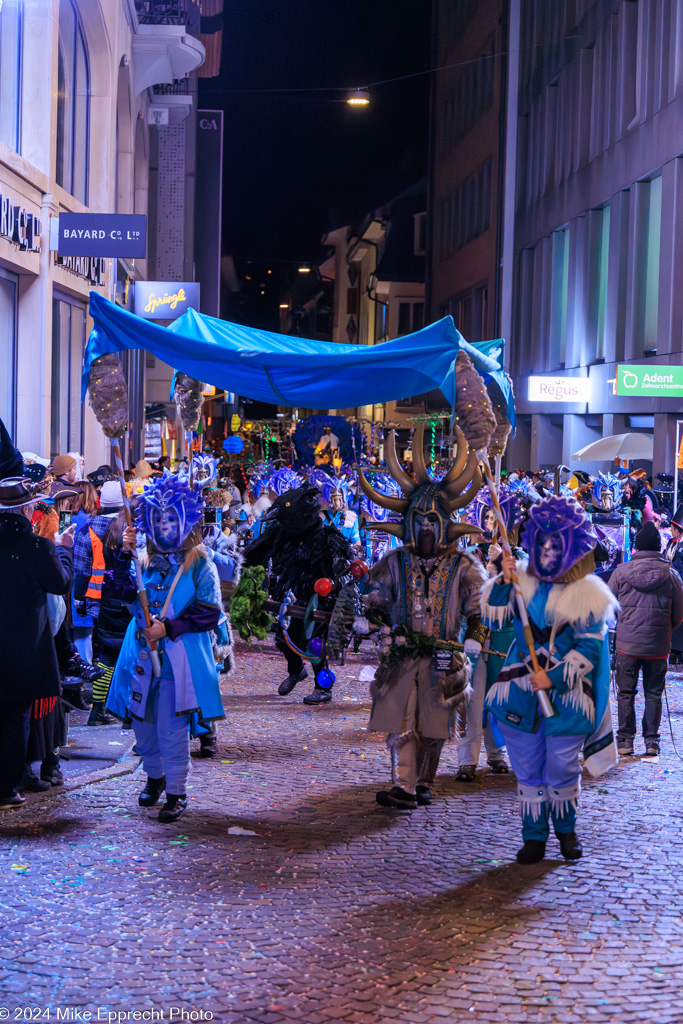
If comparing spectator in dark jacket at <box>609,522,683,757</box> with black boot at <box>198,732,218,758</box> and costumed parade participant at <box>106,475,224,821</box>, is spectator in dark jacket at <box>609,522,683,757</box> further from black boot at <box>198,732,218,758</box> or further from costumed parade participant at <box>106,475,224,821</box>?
costumed parade participant at <box>106,475,224,821</box>

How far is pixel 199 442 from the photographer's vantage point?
12508mm

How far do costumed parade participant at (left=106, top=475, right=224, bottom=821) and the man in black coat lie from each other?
1.60ft

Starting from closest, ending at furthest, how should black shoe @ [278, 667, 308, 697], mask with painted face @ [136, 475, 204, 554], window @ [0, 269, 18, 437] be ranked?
mask with painted face @ [136, 475, 204, 554] < black shoe @ [278, 667, 308, 697] < window @ [0, 269, 18, 437]

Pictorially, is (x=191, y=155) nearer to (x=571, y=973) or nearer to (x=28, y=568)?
(x=28, y=568)

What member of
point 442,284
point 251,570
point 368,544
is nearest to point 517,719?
point 251,570

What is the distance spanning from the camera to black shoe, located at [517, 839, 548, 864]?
6.26m

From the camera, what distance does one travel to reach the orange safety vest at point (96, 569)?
31.3ft

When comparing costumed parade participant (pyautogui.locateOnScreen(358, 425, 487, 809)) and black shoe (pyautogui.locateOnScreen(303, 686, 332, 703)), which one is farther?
black shoe (pyautogui.locateOnScreen(303, 686, 332, 703))

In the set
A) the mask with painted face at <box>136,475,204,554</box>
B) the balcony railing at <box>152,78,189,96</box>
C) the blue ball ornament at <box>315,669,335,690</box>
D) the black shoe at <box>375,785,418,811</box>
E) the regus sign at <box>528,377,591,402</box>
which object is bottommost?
the black shoe at <box>375,785,418,811</box>

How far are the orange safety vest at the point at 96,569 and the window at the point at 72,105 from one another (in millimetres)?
10268

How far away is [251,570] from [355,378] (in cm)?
224

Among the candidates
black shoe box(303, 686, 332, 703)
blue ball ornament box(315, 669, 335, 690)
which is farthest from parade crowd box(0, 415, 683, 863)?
black shoe box(303, 686, 332, 703)

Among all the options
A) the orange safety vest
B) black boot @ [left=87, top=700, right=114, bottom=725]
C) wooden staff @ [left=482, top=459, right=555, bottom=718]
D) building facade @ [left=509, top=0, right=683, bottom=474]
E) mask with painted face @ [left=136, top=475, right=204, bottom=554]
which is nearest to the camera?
wooden staff @ [left=482, top=459, right=555, bottom=718]

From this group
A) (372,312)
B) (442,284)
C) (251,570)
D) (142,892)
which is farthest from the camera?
(372,312)
